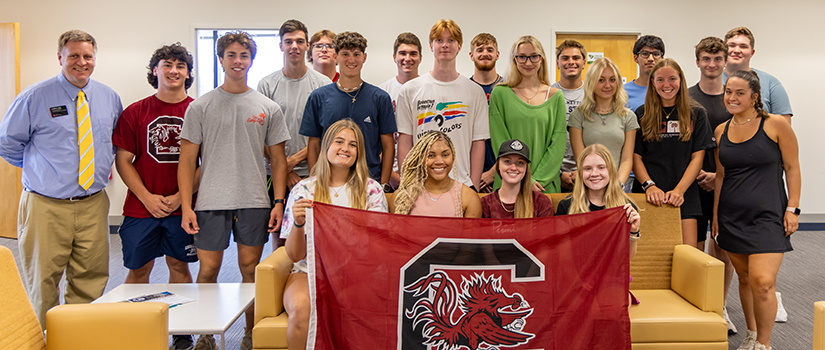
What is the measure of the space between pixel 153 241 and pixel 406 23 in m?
4.53

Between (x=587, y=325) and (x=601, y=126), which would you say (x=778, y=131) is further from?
(x=587, y=325)

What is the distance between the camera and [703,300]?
2.97m

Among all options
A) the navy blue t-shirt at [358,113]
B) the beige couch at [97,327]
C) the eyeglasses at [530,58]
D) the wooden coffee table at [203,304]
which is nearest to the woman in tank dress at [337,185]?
the wooden coffee table at [203,304]

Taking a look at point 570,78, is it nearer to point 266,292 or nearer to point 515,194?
point 515,194

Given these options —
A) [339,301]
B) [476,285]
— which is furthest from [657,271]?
[339,301]

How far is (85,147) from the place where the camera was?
3535 millimetres

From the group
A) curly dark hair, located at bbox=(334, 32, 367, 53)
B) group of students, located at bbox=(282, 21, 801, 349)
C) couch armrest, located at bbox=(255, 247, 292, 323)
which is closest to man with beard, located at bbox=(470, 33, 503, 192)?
group of students, located at bbox=(282, 21, 801, 349)

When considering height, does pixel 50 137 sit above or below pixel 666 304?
above

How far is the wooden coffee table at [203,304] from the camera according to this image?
2561mm

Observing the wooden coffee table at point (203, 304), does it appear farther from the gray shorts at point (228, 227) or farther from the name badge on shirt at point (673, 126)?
the name badge on shirt at point (673, 126)

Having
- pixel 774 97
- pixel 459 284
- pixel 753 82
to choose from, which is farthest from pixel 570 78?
pixel 459 284

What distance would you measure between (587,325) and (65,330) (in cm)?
215

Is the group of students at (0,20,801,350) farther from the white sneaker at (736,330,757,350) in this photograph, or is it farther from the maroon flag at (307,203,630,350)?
the maroon flag at (307,203,630,350)

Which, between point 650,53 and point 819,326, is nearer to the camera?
point 819,326
